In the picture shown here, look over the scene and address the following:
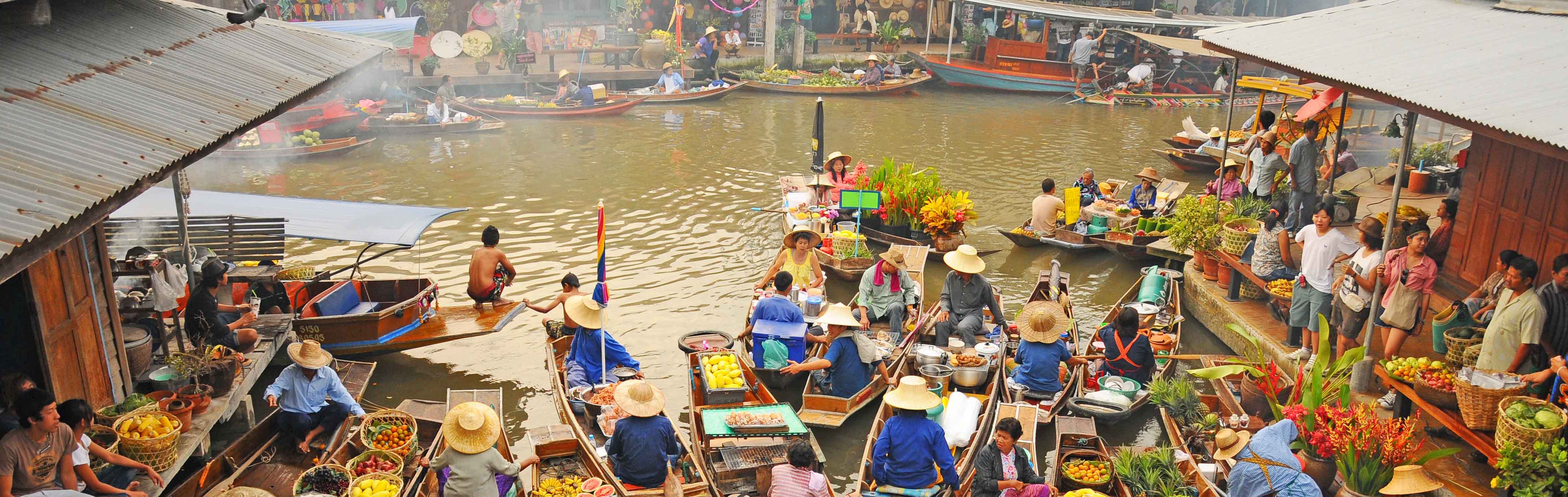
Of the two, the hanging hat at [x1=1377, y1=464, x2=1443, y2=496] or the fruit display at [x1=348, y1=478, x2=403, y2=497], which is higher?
the hanging hat at [x1=1377, y1=464, x2=1443, y2=496]

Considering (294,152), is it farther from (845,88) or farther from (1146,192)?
(1146,192)

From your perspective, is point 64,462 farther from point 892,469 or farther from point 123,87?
point 892,469

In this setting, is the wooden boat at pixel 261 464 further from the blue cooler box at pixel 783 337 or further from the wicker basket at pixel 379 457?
the blue cooler box at pixel 783 337

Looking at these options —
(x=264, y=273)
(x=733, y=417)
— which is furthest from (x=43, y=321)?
(x=733, y=417)

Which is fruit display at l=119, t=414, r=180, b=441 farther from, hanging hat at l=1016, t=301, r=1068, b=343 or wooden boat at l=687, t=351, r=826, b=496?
hanging hat at l=1016, t=301, r=1068, b=343

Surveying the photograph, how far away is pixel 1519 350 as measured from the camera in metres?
7.24

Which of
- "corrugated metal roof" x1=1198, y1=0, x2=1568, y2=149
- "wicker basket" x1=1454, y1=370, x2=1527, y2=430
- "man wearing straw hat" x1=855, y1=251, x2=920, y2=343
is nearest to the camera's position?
"wicker basket" x1=1454, y1=370, x2=1527, y2=430

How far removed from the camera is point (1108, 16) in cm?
2767

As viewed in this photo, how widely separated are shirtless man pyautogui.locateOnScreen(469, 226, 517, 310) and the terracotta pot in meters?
3.54

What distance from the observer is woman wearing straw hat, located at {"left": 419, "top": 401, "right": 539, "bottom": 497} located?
677 centimetres

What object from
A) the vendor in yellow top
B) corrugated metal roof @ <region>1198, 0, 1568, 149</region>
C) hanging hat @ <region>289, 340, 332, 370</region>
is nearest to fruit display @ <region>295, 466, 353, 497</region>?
hanging hat @ <region>289, 340, 332, 370</region>

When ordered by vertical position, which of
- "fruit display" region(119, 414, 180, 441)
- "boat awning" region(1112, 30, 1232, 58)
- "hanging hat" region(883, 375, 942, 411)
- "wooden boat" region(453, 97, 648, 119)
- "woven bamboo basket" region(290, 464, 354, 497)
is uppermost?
"boat awning" region(1112, 30, 1232, 58)

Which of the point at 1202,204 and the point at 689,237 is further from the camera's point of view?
the point at 689,237

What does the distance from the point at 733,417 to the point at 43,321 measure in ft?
16.0
